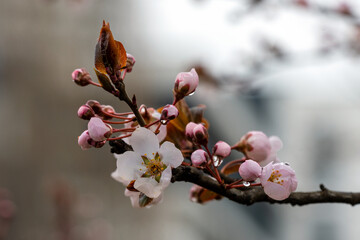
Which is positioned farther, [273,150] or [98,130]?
[273,150]

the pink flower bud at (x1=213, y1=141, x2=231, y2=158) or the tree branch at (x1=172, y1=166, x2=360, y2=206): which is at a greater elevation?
the pink flower bud at (x1=213, y1=141, x2=231, y2=158)

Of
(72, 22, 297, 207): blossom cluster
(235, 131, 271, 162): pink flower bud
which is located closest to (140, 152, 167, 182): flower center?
(72, 22, 297, 207): blossom cluster

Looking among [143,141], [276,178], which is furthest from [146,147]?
[276,178]

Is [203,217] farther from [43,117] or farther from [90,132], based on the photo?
[90,132]

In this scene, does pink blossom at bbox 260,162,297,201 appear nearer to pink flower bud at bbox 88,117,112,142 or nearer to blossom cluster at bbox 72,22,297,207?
blossom cluster at bbox 72,22,297,207

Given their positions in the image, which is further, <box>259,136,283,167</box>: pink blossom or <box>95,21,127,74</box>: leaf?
<box>259,136,283,167</box>: pink blossom

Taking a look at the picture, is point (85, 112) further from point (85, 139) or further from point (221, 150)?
point (221, 150)
